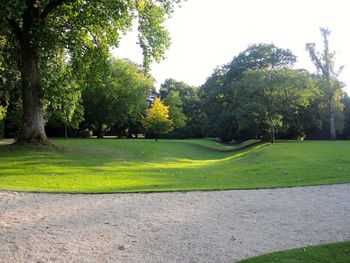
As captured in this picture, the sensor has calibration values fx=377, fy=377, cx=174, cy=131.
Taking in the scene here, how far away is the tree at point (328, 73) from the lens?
149 ft

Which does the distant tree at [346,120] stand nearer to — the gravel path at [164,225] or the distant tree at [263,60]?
the distant tree at [263,60]

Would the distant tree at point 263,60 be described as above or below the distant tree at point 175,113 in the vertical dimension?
above

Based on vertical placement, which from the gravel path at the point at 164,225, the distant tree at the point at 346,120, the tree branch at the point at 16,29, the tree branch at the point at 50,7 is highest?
the tree branch at the point at 50,7

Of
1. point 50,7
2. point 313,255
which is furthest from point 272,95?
point 313,255

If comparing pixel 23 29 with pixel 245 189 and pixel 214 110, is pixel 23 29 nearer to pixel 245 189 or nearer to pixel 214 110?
pixel 245 189

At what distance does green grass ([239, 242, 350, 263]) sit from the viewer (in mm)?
5359

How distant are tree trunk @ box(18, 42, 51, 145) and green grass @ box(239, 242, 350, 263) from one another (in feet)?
56.1

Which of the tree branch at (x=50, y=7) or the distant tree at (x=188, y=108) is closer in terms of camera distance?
the tree branch at (x=50, y=7)

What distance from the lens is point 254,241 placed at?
20.6ft

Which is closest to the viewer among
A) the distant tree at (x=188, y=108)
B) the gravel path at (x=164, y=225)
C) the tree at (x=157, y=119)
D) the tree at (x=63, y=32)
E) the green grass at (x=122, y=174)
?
the gravel path at (x=164, y=225)

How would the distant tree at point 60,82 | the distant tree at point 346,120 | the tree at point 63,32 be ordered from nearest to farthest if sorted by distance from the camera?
the tree at point 63,32
the distant tree at point 60,82
the distant tree at point 346,120

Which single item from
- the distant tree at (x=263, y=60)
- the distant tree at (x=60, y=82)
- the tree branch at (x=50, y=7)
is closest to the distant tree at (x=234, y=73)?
the distant tree at (x=263, y=60)

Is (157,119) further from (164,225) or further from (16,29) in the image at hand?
(164,225)

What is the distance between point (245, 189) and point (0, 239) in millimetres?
7283
